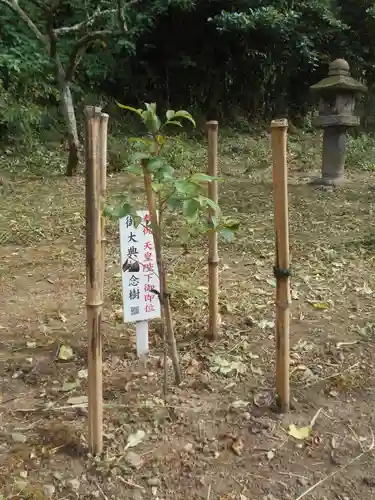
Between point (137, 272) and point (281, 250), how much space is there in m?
0.65

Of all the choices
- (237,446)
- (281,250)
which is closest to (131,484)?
(237,446)

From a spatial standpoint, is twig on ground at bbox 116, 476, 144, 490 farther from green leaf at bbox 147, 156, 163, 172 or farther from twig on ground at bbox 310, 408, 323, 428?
green leaf at bbox 147, 156, 163, 172

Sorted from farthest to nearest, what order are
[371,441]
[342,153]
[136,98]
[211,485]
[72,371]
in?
[136,98] < [342,153] < [72,371] < [371,441] < [211,485]

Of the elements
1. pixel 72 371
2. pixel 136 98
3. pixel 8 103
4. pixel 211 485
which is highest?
pixel 136 98

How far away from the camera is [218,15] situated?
859cm

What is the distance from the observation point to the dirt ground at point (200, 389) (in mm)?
1688

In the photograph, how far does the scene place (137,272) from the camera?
2.20m

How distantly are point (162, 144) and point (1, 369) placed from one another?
4.33 feet

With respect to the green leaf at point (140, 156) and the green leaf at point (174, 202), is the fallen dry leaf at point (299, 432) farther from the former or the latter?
the green leaf at point (140, 156)

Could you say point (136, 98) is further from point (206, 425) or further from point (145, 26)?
point (206, 425)

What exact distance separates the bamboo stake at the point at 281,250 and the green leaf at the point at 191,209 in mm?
369

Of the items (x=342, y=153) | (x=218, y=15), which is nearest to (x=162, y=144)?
(x=342, y=153)

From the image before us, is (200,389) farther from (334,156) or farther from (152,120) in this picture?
(334,156)

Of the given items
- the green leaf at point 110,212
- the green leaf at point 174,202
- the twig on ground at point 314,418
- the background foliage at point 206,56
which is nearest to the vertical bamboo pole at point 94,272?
the green leaf at point 110,212
